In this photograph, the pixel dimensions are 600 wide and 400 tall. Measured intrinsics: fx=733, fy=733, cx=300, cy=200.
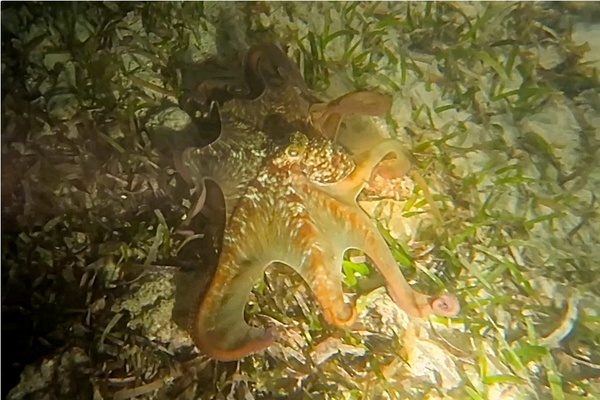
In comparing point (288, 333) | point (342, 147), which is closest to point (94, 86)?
point (342, 147)

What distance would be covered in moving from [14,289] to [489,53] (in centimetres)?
105

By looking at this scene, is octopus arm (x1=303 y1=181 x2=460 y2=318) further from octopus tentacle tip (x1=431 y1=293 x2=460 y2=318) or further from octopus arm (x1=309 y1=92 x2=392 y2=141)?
octopus arm (x1=309 y1=92 x2=392 y2=141)

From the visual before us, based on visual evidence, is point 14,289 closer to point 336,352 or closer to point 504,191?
point 336,352

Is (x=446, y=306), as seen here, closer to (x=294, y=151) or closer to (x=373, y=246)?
(x=373, y=246)

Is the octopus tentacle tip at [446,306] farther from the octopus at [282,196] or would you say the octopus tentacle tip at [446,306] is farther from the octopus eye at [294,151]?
the octopus eye at [294,151]

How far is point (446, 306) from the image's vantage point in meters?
1.40

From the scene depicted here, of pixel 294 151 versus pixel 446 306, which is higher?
pixel 294 151

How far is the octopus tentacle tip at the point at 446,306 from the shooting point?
1396 mm

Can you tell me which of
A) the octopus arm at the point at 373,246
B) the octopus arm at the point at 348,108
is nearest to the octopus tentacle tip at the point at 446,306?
the octopus arm at the point at 373,246

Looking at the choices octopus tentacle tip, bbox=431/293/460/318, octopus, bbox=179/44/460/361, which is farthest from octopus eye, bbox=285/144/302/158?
octopus tentacle tip, bbox=431/293/460/318

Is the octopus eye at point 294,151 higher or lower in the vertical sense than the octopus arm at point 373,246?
higher

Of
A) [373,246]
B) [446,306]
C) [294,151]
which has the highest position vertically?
[294,151]

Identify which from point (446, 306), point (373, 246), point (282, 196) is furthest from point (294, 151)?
point (446, 306)

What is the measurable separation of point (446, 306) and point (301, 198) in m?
0.35
